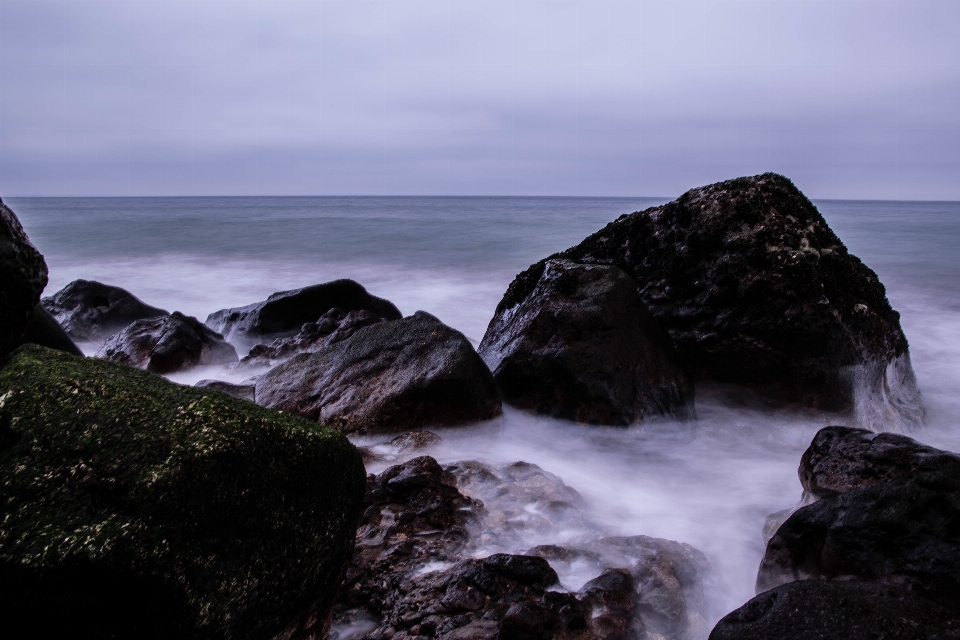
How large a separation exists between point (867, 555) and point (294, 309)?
6178 millimetres

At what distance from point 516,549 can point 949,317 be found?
29.5 ft

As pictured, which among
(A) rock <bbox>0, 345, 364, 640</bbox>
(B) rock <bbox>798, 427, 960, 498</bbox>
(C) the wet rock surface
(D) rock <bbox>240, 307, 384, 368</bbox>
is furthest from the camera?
(D) rock <bbox>240, 307, 384, 368</bbox>

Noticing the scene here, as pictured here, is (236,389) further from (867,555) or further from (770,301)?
(867,555)

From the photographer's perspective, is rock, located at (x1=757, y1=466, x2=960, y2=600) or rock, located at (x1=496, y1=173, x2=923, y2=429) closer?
rock, located at (x1=757, y1=466, x2=960, y2=600)

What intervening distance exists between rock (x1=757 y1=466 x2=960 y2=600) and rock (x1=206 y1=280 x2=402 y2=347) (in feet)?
17.9

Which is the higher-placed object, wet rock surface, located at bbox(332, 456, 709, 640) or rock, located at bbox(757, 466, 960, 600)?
rock, located at bbox(757, 466, 960, 600)

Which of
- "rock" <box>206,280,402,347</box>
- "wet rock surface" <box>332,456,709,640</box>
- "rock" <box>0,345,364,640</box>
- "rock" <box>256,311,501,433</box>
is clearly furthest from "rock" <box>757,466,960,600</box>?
"rock" <box>206,280,402,347</box>

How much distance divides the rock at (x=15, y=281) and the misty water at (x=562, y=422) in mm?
2230

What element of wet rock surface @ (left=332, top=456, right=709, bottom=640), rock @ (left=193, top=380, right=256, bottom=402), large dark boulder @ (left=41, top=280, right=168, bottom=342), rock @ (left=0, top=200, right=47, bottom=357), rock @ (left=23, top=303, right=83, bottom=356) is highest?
rock @ (left=0, top=200, right=47, bottom=357)

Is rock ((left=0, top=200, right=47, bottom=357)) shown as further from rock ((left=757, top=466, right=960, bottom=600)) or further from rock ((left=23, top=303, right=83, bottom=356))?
rock ((left=757, top=466, right=960, bottom=600))

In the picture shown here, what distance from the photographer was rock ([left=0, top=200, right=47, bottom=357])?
3242 millimetres

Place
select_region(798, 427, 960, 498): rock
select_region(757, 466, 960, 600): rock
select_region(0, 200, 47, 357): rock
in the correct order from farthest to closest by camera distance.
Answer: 1. select_region(0, 200, 47, 357): rock
2. select_region(798, 427, 960, 498): rock
3. select_region(757, 466, 960, 600): rock

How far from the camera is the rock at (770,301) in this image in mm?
4555

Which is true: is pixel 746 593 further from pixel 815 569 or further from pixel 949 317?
pixel 949 317
